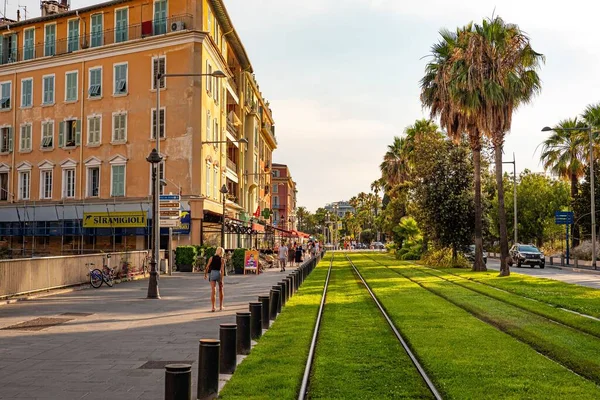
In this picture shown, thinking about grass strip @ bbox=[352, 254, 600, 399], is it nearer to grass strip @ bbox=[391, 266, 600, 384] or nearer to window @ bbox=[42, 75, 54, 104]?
grass strip @ bbox=[391, 266, 600, 384]

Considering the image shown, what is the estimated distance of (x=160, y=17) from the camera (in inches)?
1681

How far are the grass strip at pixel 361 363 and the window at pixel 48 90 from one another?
36.7m

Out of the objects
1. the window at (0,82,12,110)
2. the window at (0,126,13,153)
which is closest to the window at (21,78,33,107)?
the window at (0,82,12,110)

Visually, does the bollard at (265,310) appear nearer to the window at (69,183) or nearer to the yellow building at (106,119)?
the yellow building at (106,119)

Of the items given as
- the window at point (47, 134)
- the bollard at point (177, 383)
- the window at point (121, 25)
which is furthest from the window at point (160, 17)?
the bollard at point (177, 383)

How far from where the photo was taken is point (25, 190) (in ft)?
153

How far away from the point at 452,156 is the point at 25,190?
3035cm

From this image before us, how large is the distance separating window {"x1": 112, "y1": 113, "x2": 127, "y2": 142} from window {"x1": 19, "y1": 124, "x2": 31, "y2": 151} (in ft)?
26.3

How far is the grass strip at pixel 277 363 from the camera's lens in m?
7.93

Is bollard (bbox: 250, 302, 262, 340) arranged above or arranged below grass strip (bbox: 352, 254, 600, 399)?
above

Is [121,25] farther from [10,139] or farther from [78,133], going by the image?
[10,139]

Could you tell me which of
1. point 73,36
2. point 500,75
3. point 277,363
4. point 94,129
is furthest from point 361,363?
point 73,36

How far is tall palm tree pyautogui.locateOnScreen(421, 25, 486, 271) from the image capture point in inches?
1336

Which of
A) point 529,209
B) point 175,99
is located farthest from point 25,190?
point 529,209
